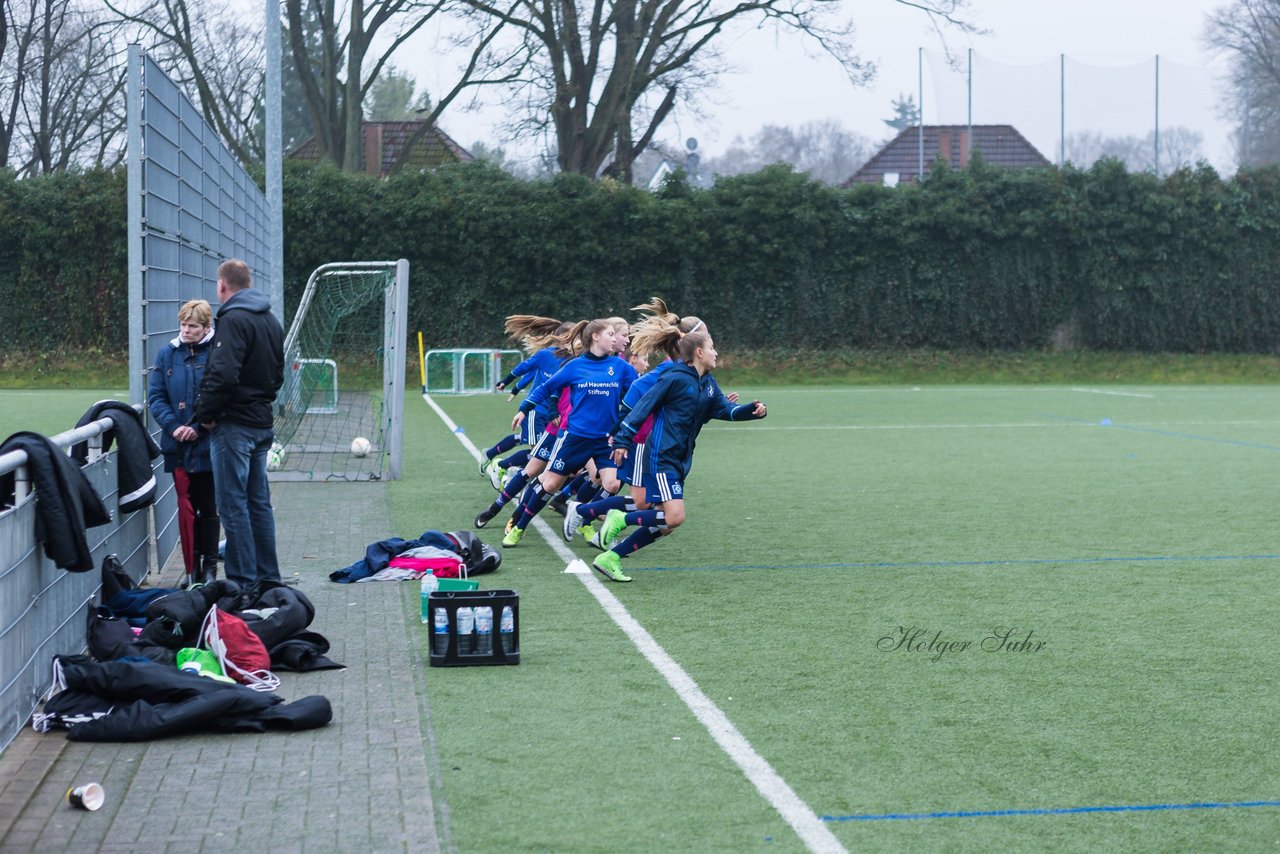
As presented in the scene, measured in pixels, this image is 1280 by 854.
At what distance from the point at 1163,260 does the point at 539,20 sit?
57.7 ft

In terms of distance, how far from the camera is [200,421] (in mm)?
8117

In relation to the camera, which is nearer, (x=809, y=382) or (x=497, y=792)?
(x=497, y=792)

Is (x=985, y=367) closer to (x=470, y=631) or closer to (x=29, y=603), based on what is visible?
(x=470, y=631)

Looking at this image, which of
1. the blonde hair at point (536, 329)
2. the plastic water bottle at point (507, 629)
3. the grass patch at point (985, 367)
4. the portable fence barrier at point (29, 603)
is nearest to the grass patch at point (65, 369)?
the grass patch at point (985, 367)

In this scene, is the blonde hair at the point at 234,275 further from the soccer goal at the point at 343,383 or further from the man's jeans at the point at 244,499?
the soccer goal at the point at 343,383

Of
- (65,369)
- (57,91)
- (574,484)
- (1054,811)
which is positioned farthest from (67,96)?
(1054,811)

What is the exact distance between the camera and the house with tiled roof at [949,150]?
162 ft

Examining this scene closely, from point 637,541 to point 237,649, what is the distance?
3.42 meters

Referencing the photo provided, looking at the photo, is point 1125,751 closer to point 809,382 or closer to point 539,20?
point 809,382

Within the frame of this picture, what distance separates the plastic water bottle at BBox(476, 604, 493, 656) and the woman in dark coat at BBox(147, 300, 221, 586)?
2.59m

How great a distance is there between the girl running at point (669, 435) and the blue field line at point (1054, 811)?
4596 millimetres

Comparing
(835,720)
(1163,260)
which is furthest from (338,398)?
(1163,260)

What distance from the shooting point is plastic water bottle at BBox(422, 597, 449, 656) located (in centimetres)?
674

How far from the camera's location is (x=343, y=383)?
82.0 ft
